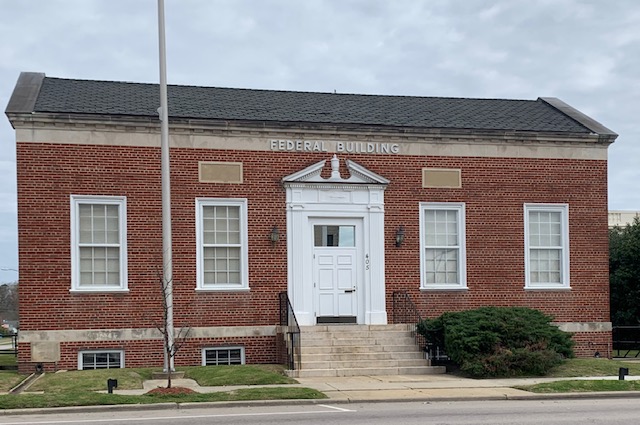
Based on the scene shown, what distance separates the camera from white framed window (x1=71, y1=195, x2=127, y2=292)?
20594 millimetres

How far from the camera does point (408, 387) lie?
1739cm

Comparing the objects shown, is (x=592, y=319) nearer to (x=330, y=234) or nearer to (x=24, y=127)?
(x=330, y=234)

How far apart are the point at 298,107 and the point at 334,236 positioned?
12.9 ft

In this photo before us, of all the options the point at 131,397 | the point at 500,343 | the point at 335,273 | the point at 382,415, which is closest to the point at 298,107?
the point at 335,273

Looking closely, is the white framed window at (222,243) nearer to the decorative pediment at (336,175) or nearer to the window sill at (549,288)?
the decorative pediment at (336,175)

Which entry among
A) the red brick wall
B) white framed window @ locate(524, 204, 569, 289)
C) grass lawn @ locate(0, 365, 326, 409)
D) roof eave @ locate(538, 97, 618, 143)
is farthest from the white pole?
roof eave @ locate(538, 97, 618, 143)

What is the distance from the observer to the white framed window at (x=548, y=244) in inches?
931

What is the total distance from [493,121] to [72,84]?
1153 cm

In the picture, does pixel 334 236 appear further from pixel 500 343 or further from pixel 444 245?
pixel 500 343

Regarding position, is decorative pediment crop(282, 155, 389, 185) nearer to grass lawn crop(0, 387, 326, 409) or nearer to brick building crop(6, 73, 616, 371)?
brick building crop(6, 73, 616, 371)

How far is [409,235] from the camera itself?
22672 millimetres

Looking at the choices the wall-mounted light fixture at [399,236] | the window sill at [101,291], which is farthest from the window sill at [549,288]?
the window sill at [101,291]

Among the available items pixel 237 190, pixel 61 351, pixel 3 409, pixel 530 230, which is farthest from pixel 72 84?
pixel 530 230

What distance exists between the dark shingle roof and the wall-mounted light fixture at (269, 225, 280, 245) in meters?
2.72
